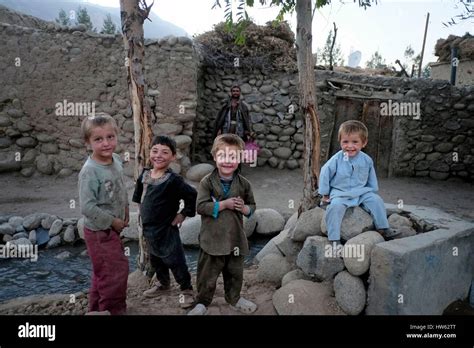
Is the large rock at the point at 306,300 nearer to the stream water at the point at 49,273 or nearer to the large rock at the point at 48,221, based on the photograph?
the stream water at the point at 49,273

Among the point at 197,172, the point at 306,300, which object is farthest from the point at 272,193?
the point at 306,300

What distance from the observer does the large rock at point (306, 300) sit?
2.36 m

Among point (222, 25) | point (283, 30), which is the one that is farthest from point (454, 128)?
point (222, 25)

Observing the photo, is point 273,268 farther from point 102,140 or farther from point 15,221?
point 15,221

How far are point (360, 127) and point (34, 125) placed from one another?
229 inches

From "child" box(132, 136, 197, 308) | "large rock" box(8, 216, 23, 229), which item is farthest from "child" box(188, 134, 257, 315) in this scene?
"large rock" box(8, 216, 23, 229)

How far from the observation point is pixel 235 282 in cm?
242

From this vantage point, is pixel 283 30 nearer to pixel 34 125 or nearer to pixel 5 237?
pixel 34 125

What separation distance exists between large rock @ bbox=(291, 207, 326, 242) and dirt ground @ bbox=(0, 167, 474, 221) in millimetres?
2214

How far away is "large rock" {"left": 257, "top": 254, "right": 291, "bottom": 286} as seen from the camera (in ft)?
9.77

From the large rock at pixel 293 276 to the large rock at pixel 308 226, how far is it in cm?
29

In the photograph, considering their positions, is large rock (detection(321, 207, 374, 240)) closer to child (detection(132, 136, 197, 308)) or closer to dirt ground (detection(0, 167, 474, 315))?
dirt ground (detection(0, 167, 474, 315))

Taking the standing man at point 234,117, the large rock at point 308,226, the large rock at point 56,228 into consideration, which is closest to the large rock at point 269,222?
the large rock at point 308,226

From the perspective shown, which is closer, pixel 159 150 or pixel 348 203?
pixel 159 150
